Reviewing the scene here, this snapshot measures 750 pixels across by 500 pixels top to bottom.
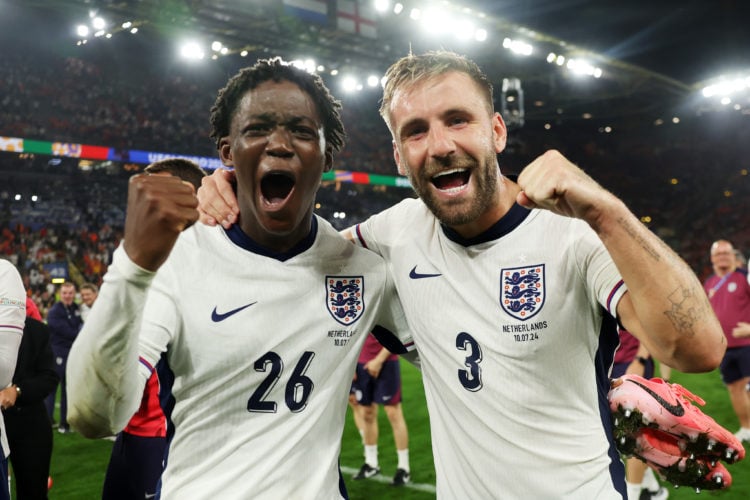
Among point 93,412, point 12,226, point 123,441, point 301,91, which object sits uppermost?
point 12,226

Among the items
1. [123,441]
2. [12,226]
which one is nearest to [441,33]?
[12,226]

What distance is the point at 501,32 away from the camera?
19.4 metres

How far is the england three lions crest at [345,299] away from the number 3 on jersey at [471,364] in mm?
379

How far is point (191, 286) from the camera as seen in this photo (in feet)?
6.45

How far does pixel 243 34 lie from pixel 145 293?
18.7 m

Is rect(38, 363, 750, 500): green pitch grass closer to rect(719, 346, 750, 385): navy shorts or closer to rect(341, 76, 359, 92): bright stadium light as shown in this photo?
rect(719, 346, 750, 385): navy shorts

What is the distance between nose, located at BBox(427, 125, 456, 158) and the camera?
208cm

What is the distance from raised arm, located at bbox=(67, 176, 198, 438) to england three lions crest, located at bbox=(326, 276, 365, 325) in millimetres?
788

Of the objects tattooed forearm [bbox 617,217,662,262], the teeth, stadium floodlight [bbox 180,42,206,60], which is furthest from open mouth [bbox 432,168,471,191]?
stadium floodlight [bbox 180,42,206,60]

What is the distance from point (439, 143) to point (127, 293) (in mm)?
1128

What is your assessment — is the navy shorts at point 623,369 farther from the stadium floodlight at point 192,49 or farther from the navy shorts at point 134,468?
the stadium floodlight at point 192,49

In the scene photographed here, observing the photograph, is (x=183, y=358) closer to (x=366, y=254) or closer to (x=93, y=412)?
(x=93, y=412)

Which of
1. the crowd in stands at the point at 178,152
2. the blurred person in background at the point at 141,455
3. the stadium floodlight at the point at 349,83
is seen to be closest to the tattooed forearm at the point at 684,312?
the blurred person in background at the point at 141,455

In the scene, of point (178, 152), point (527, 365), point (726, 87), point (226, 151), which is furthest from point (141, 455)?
point (726, 87)
